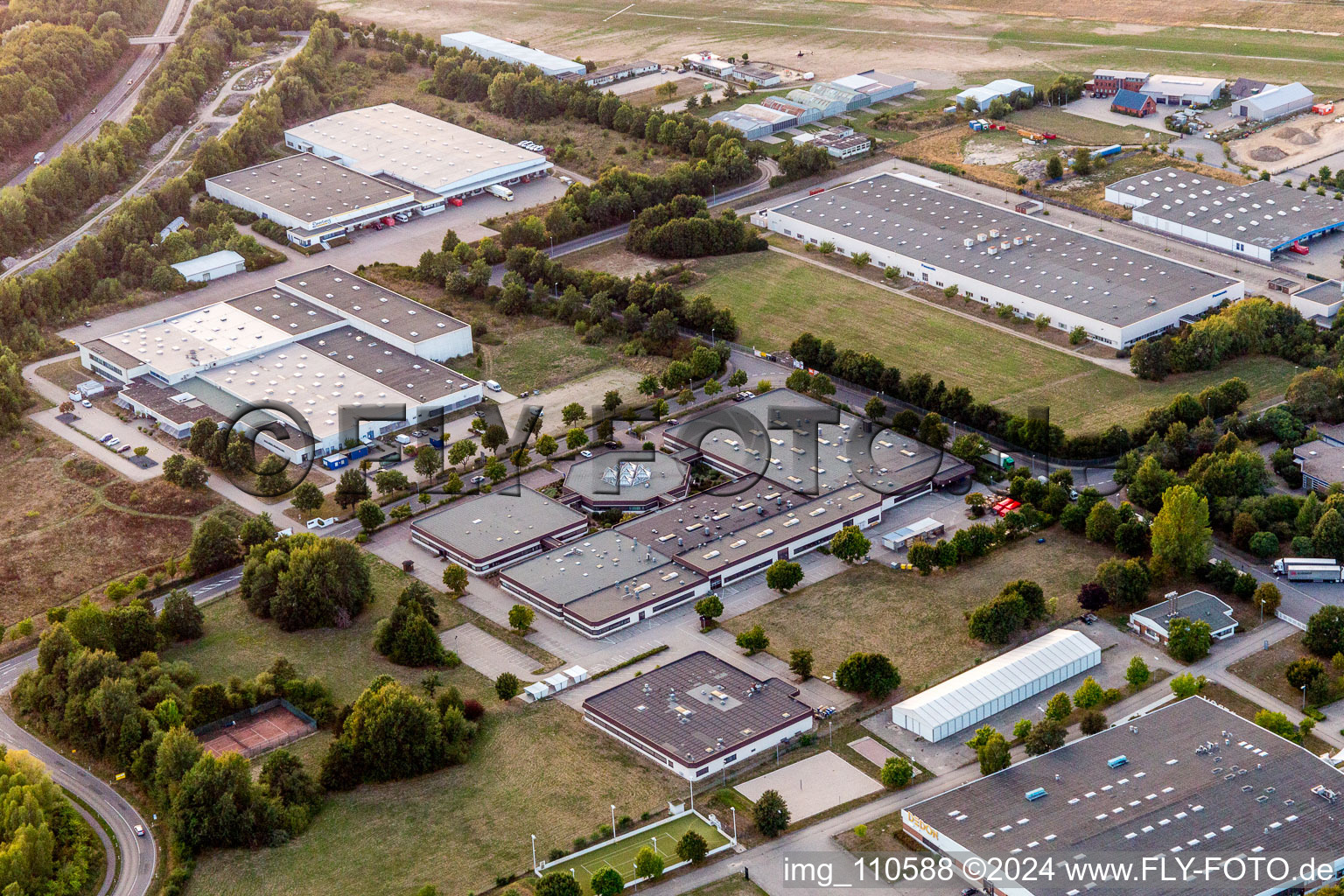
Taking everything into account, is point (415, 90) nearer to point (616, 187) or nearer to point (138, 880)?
point (616, 187)

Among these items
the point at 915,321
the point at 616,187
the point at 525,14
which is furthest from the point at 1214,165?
the point at 525,14

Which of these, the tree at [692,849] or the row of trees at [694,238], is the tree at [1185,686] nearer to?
the tree at [692,849]

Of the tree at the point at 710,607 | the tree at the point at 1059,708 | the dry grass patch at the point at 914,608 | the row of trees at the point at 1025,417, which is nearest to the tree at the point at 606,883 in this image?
the dry grass patch at the point at 914,608

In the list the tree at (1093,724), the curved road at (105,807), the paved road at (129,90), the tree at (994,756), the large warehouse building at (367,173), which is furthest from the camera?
the paved road at (129,90)

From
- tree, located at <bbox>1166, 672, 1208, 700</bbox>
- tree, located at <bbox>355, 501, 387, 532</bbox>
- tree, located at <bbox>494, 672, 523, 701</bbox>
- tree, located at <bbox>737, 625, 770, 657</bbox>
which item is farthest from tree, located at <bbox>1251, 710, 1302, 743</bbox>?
tree, located at <bbox>355, 501, 387, 532</bbox>

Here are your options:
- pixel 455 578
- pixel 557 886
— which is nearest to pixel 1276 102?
pixel 455 578

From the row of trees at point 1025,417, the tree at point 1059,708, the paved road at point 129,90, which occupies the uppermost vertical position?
the paved road at point 129,90
